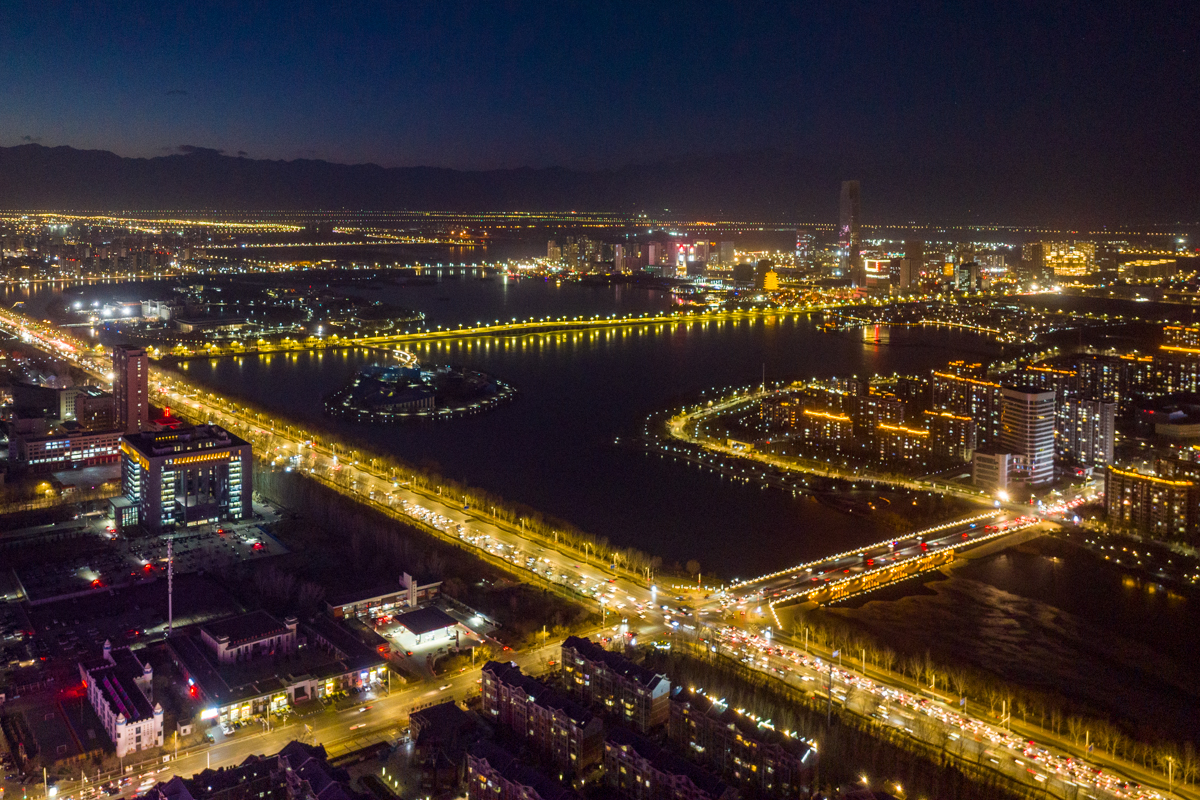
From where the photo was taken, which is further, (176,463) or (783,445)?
(783,445)

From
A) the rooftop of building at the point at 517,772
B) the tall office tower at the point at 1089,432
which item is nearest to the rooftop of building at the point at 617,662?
the rooftop of building at the point at 517,772

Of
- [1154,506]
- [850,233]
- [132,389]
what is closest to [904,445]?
[1154,506]

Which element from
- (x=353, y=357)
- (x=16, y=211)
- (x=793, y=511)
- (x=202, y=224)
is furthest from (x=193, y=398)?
(x=16, y=211)

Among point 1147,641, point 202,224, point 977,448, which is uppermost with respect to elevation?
point 202,224

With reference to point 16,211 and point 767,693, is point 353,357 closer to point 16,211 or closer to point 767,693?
point 767,693

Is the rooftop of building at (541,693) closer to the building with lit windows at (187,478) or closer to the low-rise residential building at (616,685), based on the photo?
the low-rise residential building at (616,685)
